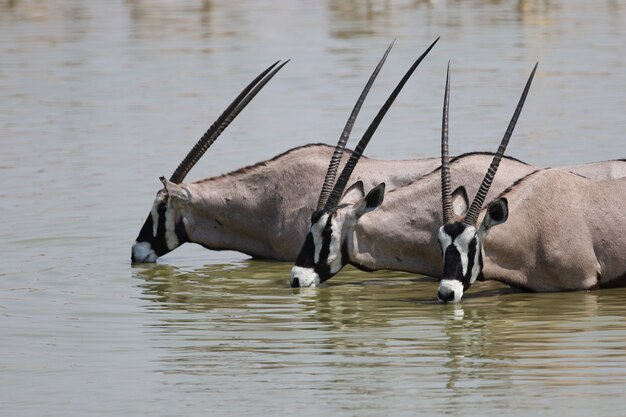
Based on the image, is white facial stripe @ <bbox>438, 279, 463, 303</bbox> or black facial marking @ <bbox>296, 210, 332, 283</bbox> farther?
black facial marking @ <bbox>296, 210, 332, 283</bbox>

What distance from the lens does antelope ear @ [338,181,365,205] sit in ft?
36.8

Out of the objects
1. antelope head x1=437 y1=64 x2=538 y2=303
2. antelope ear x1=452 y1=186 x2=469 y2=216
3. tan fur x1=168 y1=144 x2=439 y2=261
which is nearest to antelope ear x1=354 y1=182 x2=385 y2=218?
antelope ear x1=452 y1=186 x2=469 y2=216

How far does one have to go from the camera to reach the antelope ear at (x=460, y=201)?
1059 centimetres

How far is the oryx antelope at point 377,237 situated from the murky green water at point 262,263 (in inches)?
7.7

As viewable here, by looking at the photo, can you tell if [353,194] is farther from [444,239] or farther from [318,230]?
[444,239]

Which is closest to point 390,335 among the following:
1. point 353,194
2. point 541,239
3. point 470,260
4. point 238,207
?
point 470,260

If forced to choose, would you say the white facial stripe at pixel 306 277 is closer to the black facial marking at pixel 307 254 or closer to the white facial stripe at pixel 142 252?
the black facial marking at pixel 307 254

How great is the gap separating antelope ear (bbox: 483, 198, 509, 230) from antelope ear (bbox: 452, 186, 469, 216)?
45 cm

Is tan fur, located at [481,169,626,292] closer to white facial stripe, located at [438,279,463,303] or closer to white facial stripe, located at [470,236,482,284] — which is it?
white facial stripe, located at [470,236,482,284]

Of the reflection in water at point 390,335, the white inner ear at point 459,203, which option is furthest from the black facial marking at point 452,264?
the white inner ear at point 459,203

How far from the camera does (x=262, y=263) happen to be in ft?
41.1

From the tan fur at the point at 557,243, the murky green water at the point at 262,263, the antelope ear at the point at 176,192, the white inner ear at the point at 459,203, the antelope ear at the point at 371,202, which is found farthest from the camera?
the antelope ear at the point at 176,192

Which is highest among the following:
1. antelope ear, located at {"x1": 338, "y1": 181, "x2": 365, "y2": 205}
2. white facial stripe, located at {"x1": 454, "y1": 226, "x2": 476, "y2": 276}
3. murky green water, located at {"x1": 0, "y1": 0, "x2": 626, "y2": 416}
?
antelope ear, located at {"x1": 338, "y1": 181, "x2": 365, "y2": 205}

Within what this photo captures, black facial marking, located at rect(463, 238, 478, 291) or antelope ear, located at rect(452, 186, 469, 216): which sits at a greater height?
antelope ear, located at rect(452, 186, 469, 216)
